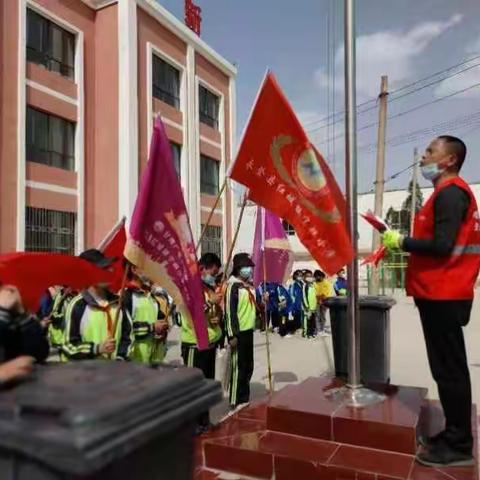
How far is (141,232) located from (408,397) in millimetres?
2382

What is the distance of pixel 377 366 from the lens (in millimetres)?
5793

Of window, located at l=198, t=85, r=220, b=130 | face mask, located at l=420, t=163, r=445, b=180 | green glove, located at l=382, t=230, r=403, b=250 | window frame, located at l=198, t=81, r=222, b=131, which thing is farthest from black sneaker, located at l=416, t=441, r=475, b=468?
window, located at l=198, t=85, r=220, b=130

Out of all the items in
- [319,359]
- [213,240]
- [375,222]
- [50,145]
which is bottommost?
[319,359]

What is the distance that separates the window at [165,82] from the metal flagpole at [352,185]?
14.9 meters

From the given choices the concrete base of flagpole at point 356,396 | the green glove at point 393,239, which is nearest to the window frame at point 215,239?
the concrete base of flagpole at point 356,396

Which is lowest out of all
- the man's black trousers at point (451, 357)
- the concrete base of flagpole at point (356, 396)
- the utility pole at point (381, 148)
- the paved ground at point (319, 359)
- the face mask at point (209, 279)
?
A: the paved ground at point (319, 359)

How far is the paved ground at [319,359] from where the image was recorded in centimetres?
707

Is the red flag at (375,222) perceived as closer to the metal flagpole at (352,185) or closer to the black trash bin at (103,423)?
the metal flagpole at (352,185)

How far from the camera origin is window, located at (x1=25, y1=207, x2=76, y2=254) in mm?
13875

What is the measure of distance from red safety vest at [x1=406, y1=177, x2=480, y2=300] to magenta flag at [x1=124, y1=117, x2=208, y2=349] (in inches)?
54.8

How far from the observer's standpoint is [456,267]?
3158mm

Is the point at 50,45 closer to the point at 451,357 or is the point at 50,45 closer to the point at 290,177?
the point at 290,177

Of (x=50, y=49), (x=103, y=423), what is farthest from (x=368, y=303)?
(x=50, y=49)

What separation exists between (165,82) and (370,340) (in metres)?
15.2
